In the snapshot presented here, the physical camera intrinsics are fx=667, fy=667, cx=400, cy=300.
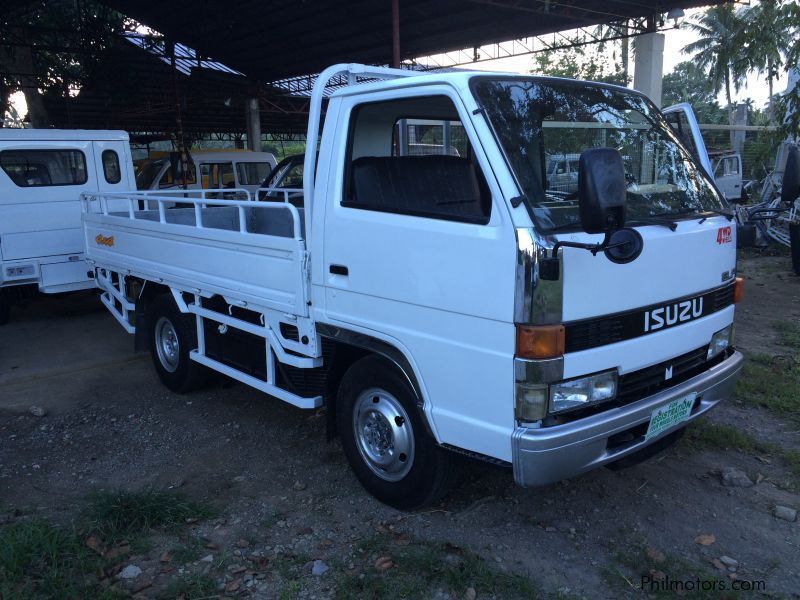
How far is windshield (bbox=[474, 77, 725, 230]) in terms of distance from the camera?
3.06 metres

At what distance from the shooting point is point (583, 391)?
9.59 ft

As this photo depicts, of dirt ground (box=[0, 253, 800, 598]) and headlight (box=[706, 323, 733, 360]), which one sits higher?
headlight (box=[706, 323, 733, 360])

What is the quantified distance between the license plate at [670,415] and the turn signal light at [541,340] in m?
0.75

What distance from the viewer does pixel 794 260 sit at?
9.81m

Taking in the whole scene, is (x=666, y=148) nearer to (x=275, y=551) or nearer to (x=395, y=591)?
(x=395, y=591)

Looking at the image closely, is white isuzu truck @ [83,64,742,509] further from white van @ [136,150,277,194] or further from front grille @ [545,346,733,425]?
white van @ [136,150,277,194]

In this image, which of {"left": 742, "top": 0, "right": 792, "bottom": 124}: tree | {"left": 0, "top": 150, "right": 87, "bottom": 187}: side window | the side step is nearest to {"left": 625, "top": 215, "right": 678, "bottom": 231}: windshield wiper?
the side step

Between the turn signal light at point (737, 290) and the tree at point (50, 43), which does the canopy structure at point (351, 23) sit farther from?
the turn signal light at point (737, 290)

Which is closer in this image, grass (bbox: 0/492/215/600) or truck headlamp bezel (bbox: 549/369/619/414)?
truck headlamp bezel (bbox: 549/369/619/414)

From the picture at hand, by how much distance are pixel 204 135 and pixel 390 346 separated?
107ft

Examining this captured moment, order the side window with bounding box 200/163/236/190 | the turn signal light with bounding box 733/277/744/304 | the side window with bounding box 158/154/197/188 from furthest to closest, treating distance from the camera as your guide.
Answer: the side window with bounding box 200/163/236/190 < the side window with bounding box 158/154/197/188 < the turn signal light with bounding box 733/277/744/304

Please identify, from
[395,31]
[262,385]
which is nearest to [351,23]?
[395,31]

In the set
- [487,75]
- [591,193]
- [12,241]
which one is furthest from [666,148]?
[12,241]

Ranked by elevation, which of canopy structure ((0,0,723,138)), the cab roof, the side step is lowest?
the side step
